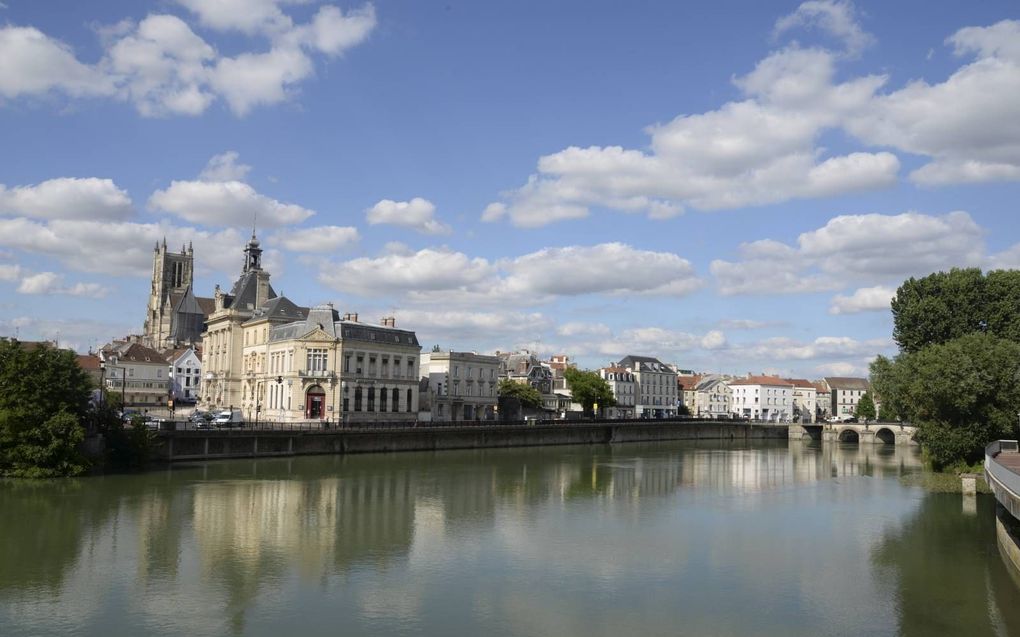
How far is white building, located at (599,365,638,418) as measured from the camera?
121 meters

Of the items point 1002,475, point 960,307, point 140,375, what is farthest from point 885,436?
point 140,375

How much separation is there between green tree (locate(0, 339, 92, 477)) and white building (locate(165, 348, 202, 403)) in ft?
224

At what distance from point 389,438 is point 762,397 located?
89.9m

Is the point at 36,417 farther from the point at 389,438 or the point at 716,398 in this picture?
the point at 716,398

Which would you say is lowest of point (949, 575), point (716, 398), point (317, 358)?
point (949, 575)

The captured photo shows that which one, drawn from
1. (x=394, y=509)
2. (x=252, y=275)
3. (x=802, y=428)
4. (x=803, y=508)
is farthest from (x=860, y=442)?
(x=394, y=509)

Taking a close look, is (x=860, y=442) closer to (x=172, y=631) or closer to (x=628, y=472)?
(x=628, y=472)

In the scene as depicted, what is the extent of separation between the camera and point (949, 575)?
24.3 metres

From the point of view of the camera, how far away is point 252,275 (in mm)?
87438

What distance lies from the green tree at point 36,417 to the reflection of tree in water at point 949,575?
34.8 metres

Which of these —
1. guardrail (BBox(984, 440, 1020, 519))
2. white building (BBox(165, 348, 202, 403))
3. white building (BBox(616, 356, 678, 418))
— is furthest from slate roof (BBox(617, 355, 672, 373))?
guardrail (BBox(984, 440, 1020, 519))

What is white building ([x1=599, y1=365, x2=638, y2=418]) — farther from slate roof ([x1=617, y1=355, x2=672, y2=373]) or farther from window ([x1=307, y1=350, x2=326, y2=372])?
window ([x1=307, y1=350, x2=326, y2=372])

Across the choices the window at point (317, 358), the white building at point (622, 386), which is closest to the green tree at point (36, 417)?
the window at point (317, 358)

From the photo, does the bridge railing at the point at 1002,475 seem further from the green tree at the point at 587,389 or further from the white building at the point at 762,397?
the white building at the point at 762,397
